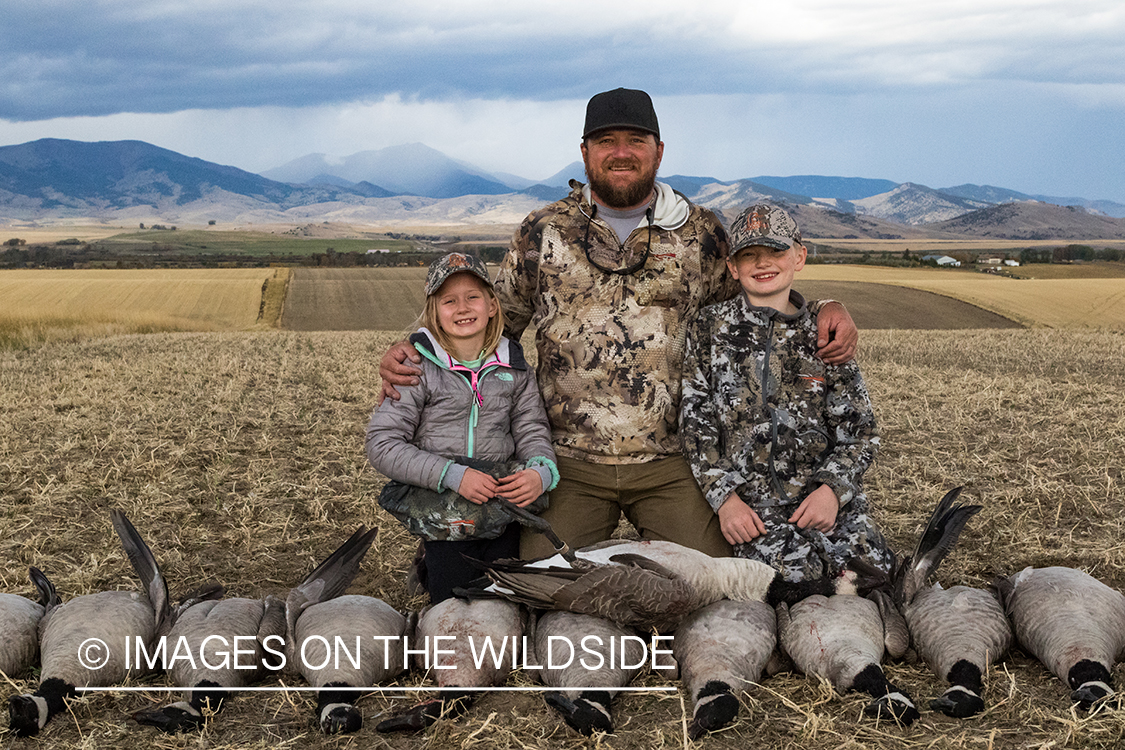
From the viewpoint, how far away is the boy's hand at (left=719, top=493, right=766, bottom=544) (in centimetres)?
514

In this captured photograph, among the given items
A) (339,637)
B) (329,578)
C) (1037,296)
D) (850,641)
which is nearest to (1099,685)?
(850,641)

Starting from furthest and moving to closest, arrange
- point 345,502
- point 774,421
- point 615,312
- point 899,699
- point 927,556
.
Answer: point 345,502 < point 615,312 < point 774,421 < point 927,556 < point 899,699

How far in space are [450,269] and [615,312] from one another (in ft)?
3.82

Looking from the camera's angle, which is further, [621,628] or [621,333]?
[621,333]

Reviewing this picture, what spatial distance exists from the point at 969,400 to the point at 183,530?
1014 cm

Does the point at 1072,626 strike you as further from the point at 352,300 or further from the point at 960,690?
the point at 352,300

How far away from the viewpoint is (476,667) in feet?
14.5

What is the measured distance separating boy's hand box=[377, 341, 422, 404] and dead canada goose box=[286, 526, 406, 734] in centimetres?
97

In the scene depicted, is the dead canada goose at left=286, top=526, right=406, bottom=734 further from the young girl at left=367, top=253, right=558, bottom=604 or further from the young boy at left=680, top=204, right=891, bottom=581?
the young boy at left=680, top=204, right=891, bottom=581

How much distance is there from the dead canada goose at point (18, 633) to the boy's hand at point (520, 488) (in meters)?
2.63

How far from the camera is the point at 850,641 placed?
14.4ft

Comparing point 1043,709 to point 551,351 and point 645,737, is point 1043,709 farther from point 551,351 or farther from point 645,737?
point 551,351

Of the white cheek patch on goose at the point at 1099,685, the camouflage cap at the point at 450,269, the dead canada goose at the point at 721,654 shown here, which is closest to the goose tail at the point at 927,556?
the dead canada goose at the point at 721,654

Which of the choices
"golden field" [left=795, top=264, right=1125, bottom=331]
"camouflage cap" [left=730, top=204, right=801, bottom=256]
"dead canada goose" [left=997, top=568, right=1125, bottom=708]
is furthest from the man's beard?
"golden field" [left=795, top=264, right=1125, bottom=331]
